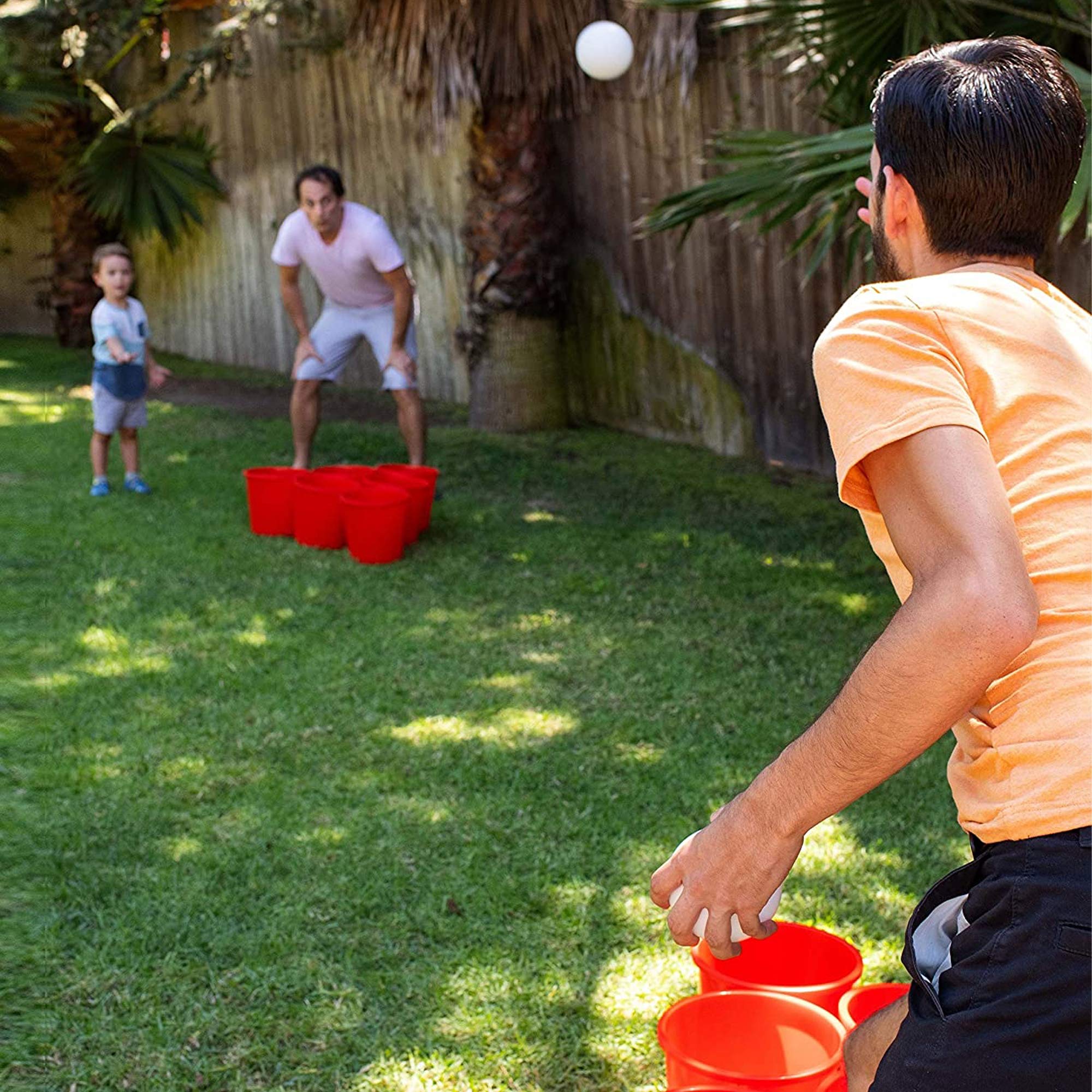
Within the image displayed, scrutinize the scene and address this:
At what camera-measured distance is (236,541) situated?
659cm

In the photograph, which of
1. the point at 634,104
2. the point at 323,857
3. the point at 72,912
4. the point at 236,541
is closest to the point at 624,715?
the point at 323,857

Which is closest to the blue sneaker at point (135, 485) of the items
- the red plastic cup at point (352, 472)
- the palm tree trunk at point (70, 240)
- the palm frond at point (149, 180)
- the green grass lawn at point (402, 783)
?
the green grass lawn at point (402, 783)

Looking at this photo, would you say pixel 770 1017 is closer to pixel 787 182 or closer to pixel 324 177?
pixel 787 182

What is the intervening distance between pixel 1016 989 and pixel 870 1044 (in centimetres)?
57

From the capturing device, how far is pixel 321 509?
6430 mm

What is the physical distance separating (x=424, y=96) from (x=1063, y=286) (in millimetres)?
4253

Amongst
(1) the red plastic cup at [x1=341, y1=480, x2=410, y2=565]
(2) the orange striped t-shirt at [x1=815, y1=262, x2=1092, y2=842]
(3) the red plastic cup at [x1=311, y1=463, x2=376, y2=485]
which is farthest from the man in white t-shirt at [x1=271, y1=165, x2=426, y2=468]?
(2) the orange striped t-shirt at [x1=815, y1=262, x2=1092, y2=842]

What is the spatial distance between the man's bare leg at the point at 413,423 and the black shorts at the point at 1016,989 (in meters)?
5.93

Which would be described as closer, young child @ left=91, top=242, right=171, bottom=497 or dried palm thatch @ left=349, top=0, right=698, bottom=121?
young child @ left=91, top=242, right=171, bottom=497

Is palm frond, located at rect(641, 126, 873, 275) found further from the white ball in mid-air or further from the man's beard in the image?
the man's beard

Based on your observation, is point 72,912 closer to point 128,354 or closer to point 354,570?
point 354,570

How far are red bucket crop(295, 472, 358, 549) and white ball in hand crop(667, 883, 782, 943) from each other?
15.8 ft

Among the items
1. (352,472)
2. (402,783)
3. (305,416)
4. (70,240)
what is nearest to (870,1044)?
(402,783)

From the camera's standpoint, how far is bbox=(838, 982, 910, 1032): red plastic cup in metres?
2.41
